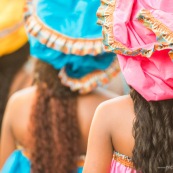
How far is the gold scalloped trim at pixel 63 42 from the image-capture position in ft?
10.2

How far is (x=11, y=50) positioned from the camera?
13.2 feet

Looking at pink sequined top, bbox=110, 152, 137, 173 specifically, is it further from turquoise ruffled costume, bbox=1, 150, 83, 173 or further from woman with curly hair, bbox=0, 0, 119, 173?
turquoise ruffled costume, bbox=1, 150, 83, 173

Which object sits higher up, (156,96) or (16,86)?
(156,96)

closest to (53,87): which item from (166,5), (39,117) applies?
(39,117)

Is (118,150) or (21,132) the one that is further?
(21,132)

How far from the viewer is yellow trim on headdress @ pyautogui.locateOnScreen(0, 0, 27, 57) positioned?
13.1ft

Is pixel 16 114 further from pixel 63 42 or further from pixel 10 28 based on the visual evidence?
pixel 10 28

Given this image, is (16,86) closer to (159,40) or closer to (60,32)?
(60,32)

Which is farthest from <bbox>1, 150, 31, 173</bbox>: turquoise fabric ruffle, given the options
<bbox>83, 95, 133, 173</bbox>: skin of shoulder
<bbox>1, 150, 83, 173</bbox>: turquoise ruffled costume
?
<bbox>83, 95, 133, 173</bbox>: skin of shoulder

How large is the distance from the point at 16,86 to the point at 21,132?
0.64 meters

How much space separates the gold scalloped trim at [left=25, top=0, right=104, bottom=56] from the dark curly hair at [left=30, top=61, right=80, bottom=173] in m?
0.18

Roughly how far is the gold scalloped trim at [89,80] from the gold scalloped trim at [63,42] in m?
0.15

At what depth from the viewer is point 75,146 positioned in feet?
10.5

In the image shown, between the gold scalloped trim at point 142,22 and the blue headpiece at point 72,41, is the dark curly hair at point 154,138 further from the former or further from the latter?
the blue headpiece at point 72,41
